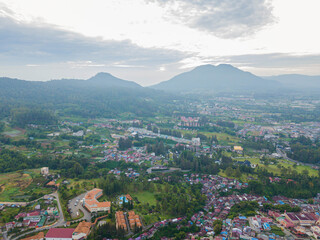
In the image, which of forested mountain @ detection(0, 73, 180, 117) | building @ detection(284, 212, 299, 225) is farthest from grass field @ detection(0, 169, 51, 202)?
forested mountain @ detection(0, 73, 180, 117)

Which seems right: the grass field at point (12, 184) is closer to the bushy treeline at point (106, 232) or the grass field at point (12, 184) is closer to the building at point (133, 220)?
the bushy treeline at point (106, 232)

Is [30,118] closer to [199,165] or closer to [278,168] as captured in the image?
[199,165]

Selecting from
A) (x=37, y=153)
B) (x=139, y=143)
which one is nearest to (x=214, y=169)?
(x=139, y=143)

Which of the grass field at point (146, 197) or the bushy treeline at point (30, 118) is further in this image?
the bushy treeline at point (30, 118)

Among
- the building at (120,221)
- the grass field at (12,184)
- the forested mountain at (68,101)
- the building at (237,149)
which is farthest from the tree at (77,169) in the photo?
the forested mountain at (68,101)

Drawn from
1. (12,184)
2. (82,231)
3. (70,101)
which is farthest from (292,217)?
(70,101)

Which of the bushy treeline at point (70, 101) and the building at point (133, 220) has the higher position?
the bushy treeline at point (70, 101)

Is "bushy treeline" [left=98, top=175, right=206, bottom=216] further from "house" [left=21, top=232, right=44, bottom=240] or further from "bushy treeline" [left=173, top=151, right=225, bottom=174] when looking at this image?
"house" [left=21, top=232, right=44, bottom=240]
